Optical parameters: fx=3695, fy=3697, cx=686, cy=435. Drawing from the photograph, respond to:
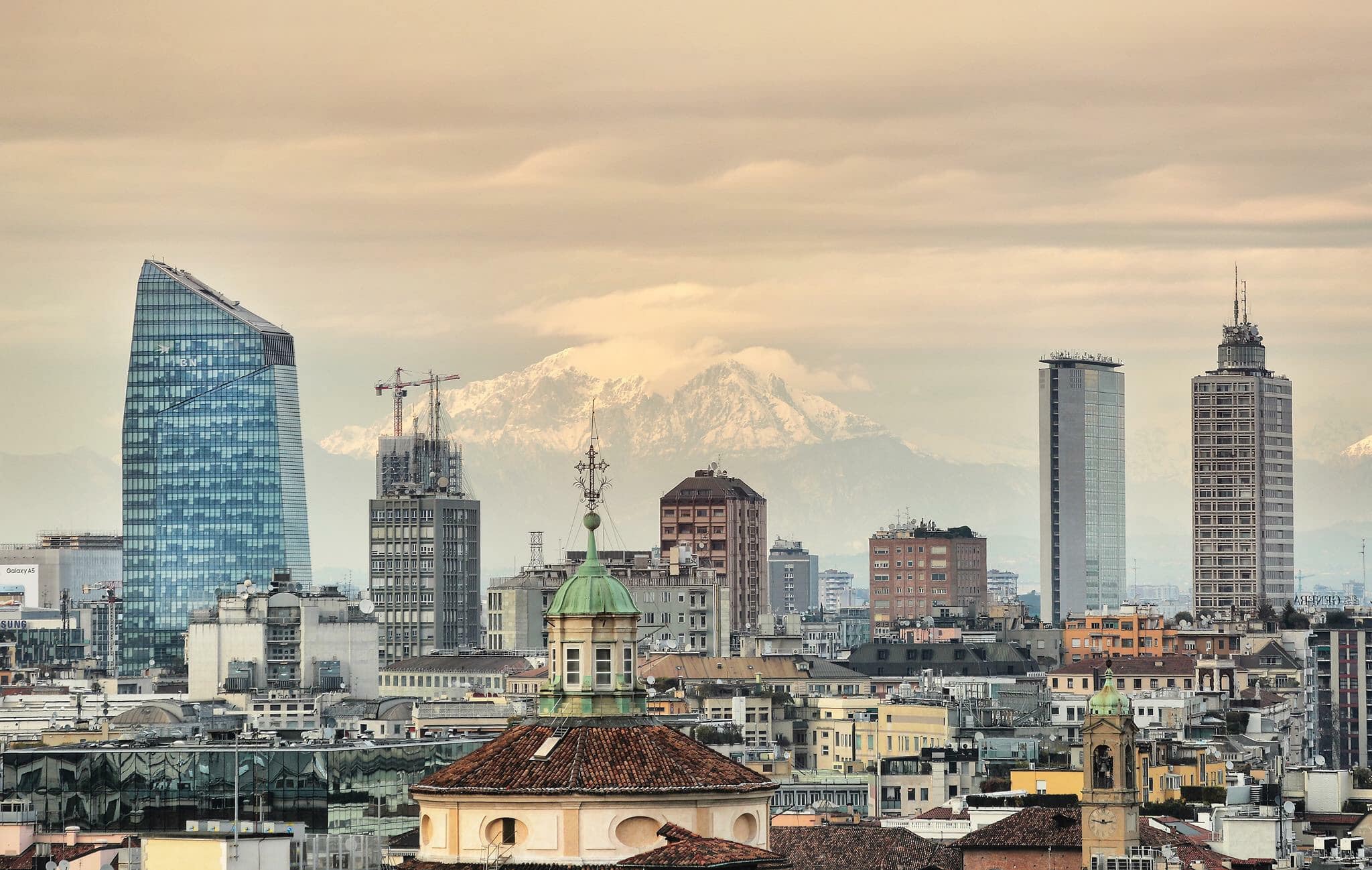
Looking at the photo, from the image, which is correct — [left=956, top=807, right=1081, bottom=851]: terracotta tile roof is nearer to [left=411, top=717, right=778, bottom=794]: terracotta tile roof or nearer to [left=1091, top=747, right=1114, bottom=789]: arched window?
[left=1091, top=747, right=1114, bottom=789]: arched window

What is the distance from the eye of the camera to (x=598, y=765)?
5691 cm

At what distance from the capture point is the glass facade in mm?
113750

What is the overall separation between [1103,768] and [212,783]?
34.3 meters

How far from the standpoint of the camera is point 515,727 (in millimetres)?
59594

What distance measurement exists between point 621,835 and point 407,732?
99126 millimetres

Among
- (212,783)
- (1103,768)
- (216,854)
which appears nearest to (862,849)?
(1103,768)

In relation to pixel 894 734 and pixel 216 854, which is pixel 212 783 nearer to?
pixel 216 854

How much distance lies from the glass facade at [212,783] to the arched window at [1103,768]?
83.6 ft

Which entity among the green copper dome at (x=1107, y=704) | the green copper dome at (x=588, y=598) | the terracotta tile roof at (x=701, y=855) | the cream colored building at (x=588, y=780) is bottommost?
the green copper dome at (x=1107, y=704)

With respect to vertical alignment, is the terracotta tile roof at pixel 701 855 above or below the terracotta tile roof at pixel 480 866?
above

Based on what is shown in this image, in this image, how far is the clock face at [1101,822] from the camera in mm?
91500

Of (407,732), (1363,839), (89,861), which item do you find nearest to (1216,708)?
(407,732)

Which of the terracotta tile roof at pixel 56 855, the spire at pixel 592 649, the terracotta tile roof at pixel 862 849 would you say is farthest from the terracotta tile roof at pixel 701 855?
the terracotta tile roof at pixel 862 849

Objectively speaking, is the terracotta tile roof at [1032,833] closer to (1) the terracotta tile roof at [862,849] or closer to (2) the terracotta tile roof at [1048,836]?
(2) the terracotta tile roof at [1048,836]
